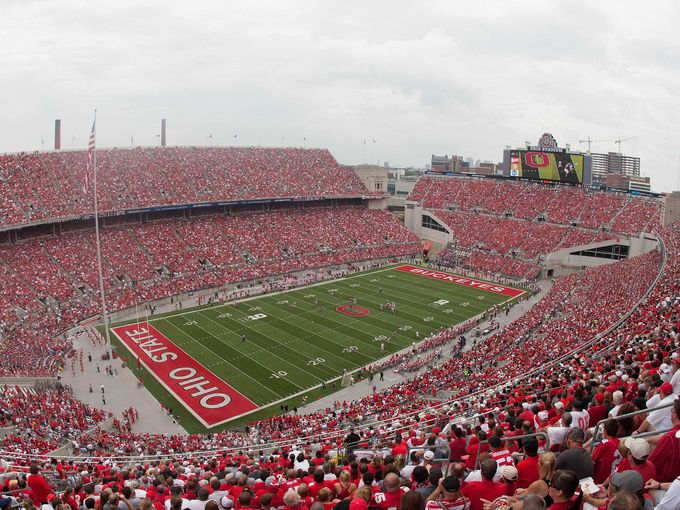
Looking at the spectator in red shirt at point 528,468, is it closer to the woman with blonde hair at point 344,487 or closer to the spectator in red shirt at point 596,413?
the woman with blonde hair at point 344,487

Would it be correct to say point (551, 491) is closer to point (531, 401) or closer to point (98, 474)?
point (531, 401)

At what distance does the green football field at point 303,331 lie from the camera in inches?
1077

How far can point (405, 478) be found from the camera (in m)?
6.92

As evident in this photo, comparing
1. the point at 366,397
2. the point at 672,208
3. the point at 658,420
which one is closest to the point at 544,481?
the point at 658,420

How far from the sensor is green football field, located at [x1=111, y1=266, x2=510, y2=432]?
2734 cm

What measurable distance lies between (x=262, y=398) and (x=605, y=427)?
71.5ft

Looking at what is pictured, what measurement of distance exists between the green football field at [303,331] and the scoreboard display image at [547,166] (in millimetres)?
20231

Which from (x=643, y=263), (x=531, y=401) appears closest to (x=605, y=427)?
(x=531, y=401)

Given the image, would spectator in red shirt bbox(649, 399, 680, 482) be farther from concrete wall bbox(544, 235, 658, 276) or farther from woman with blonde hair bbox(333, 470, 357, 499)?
concrete wall bbox(544, 235, 658, 276)

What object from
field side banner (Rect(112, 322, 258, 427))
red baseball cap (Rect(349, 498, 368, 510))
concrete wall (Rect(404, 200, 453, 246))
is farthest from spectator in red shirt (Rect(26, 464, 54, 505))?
concrete wall (Rect(404, 200, 453, 246))

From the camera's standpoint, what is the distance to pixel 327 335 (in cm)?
3428

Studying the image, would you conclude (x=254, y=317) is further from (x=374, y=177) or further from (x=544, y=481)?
(x=374, y=177)

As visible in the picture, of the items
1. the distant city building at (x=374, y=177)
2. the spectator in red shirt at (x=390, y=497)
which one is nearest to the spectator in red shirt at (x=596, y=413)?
the spectator in red shirt at (x=390, y=497)

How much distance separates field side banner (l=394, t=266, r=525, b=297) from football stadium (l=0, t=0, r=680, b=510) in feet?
1.39
